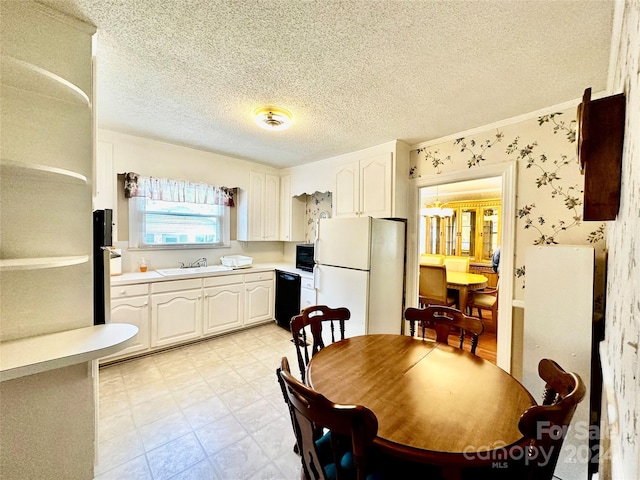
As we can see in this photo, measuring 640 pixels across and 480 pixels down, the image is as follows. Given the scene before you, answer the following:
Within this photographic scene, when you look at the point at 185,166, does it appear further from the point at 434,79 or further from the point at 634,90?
the point at 634,90

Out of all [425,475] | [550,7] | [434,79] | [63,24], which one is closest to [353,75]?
[434,79]

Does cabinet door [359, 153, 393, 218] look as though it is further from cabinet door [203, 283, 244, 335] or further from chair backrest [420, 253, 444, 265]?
chair backrest [420, 253, 444, 265]

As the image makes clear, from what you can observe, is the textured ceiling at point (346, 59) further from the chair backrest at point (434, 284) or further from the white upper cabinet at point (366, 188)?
the chair backrest at point (434, 284)

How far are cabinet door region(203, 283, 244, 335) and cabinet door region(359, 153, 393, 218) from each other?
1.95 meters

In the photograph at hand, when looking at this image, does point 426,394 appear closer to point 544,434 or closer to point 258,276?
point 544,434

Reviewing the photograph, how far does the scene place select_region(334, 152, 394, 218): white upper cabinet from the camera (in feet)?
9.57

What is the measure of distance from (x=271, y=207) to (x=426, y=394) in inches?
139

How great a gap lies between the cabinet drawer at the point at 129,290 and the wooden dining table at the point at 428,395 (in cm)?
223

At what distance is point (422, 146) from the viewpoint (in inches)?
114

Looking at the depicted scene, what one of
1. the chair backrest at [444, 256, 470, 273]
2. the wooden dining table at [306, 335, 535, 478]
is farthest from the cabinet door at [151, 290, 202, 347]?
the chair backrest at [444, 256, 470, 273]

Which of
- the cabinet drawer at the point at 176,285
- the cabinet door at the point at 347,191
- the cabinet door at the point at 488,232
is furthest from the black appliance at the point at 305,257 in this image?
the cabinet door at the point at 488,232

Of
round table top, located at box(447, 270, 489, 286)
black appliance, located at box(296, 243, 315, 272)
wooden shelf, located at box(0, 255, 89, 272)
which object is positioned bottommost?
round table top, located at box(447, 270, 489, 286)

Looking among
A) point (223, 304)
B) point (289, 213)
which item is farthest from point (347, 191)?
point (223, 304)

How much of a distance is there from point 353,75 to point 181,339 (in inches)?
124
